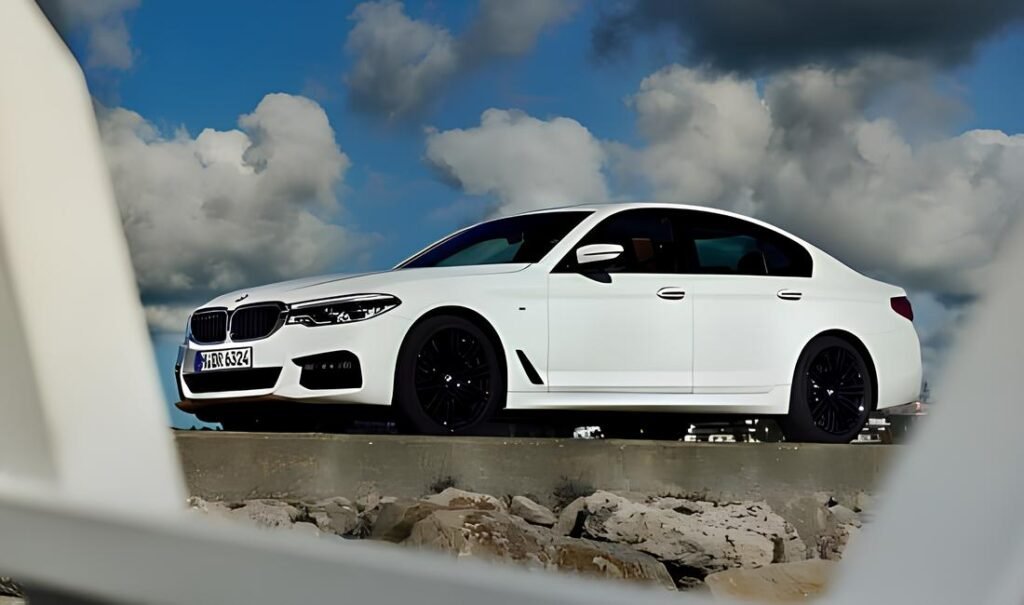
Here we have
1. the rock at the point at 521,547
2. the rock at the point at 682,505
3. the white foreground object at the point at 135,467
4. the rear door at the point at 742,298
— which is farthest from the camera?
the rear door at the point at 742,298

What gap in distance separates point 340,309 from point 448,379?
0.37 meters

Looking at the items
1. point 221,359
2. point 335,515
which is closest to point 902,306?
point 335,515

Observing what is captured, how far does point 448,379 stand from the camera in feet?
9.26

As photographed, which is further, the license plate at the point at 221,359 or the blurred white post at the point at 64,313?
the license plate at the point at 221,359

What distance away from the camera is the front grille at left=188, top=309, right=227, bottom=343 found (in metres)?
2.89

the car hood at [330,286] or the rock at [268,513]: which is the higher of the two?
the car hood at [330,286]

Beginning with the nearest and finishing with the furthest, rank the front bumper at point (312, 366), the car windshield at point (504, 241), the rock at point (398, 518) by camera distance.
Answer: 1. the rock at point (398, 518)
2. the front bumper at point (312, 366)
3. the car windshield at point (504, 241)

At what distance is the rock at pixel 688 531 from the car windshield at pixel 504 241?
822 mm

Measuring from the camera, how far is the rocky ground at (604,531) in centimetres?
251

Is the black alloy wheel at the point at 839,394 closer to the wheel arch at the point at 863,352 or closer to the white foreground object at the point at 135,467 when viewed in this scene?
the wheel arch at the point at 863,352

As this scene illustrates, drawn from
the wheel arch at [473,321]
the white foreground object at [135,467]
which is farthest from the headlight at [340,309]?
the white foreground object at [135,467]

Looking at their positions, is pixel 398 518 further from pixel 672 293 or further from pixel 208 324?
pixel 672 293

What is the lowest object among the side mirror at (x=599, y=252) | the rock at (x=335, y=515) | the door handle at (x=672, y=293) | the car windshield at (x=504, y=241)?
the rock at (x=335, y=515)

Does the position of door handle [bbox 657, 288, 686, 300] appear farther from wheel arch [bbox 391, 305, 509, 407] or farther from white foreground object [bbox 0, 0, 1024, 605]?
white foreground object [bbox 0, 0, 1024, 605]
